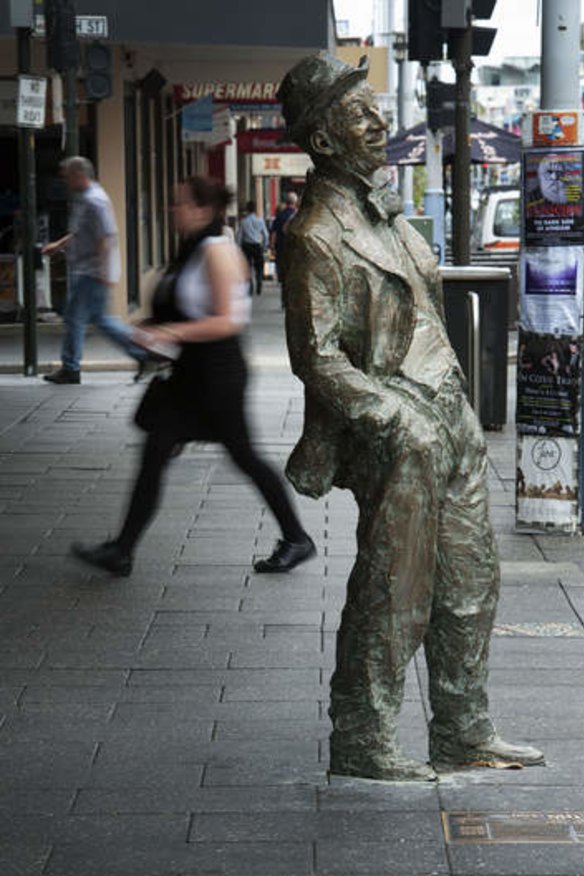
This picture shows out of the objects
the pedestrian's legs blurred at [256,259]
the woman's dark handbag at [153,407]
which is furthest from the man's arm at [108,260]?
the pedestrian's legs blurred at [256,259]

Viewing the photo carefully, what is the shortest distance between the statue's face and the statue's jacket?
71 mm

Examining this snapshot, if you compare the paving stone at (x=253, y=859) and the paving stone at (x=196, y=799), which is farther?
the paving stone at (x=196, y=799)

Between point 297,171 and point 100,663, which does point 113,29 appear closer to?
point 100,663

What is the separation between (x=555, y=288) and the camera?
8.98 meters

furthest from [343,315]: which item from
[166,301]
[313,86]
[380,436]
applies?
[166,301]

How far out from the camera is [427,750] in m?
5.55

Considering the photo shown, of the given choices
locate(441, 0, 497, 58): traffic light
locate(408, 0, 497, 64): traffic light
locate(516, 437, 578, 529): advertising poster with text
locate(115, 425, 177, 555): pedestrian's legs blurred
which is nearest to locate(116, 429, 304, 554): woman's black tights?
locate(115, 425, 177, 555): pedestrian's legs blurred

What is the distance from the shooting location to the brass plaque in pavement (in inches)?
187

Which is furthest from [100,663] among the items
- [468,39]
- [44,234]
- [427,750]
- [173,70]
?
[173,70]

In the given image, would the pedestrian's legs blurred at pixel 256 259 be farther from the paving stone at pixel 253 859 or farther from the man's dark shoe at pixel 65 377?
the paving stone at pixel 253 859

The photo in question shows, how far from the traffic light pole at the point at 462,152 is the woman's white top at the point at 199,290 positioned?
9.51m

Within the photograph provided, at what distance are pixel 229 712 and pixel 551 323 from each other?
3.64 meters

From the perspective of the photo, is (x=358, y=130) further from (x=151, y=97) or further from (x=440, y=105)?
(x=151, y=97)

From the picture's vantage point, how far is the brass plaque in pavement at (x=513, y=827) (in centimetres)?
475
